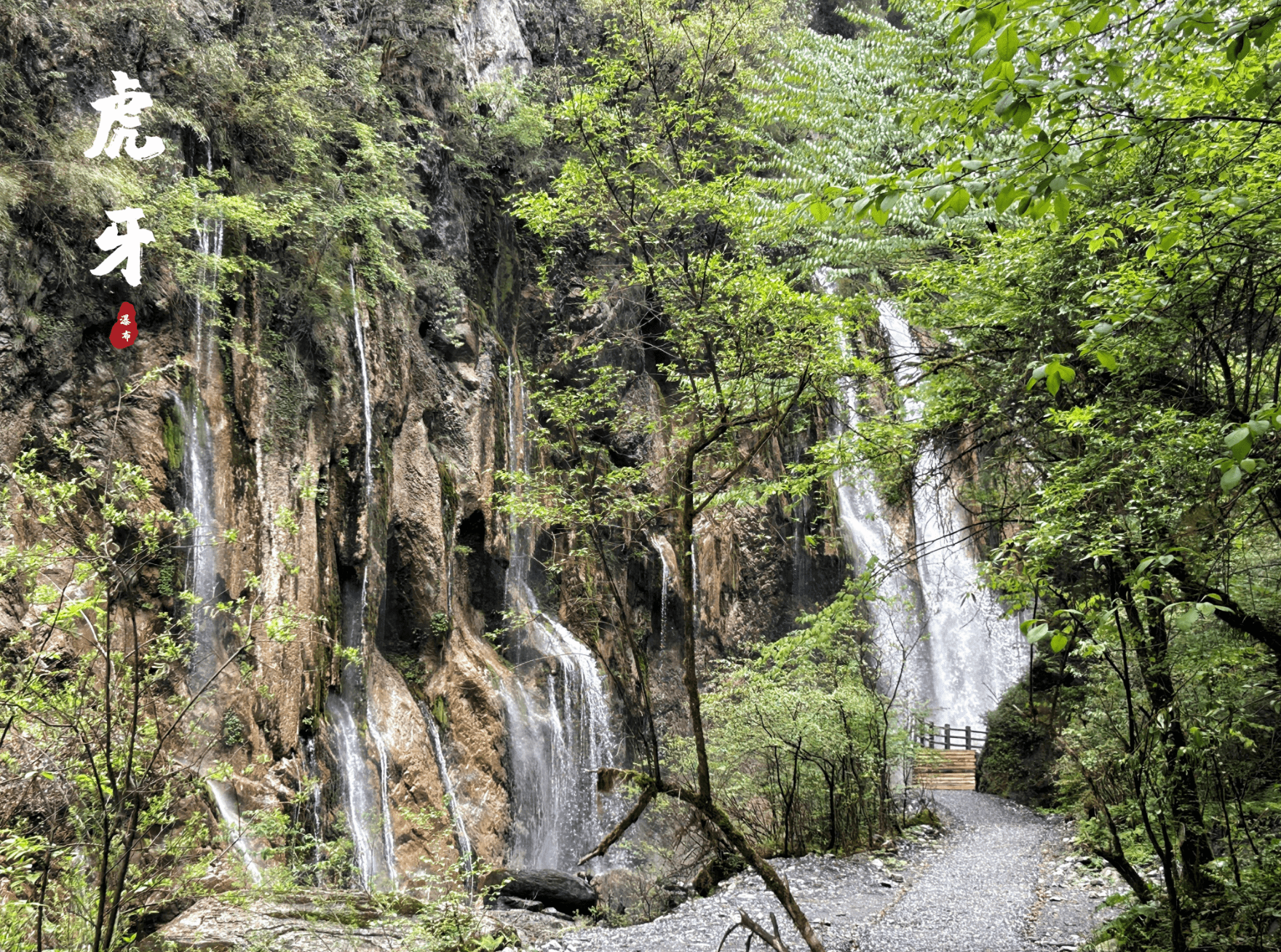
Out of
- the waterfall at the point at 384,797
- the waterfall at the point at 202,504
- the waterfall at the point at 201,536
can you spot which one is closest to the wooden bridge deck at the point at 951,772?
the waterfall at the point at 384,797

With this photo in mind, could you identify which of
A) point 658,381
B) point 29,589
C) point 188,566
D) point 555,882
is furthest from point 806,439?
point 29,589

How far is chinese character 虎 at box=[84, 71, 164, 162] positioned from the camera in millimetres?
10625

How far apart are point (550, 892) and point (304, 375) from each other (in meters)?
8.89

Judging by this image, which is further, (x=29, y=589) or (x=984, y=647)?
(x=984, y=647)

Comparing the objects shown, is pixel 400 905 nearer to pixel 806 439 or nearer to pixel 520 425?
pixel 520 425

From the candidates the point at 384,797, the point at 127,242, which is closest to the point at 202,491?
the point at 127,242

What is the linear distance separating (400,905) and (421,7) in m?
17.9

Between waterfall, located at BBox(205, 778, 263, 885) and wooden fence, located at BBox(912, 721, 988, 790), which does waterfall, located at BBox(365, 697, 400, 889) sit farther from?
wooden fence, located at BBox(912, 721, 988, 790)

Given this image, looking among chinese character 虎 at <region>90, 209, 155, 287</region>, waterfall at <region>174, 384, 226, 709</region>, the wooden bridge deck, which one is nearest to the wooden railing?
the wooden bridge deck

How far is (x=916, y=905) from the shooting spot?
977 centimetres

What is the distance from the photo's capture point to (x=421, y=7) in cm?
1814

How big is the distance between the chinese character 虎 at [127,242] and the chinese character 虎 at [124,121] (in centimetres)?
80

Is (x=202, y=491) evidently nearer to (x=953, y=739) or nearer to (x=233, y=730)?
(x=233, y=730)

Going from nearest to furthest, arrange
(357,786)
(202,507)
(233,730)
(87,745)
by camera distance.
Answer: (87,745) → (233,730) → (202,507) → (357,786)
